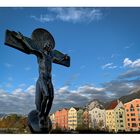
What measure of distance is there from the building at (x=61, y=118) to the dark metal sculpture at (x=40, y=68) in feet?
9.03

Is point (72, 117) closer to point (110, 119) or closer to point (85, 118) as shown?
point (85, 118)

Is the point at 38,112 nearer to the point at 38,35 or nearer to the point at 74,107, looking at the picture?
the point at 38,35

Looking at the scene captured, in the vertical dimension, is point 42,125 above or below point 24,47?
below

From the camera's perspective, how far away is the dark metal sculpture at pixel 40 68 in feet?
18.2

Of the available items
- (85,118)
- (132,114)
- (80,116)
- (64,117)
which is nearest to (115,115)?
(132,114)

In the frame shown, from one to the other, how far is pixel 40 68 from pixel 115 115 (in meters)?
4.34

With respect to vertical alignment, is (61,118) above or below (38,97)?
below

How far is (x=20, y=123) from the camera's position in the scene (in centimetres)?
781

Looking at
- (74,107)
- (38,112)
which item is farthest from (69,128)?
(38,112)

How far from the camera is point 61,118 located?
8.98m

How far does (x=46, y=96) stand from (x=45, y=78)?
361 mm

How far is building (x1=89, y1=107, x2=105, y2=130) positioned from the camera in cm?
920
